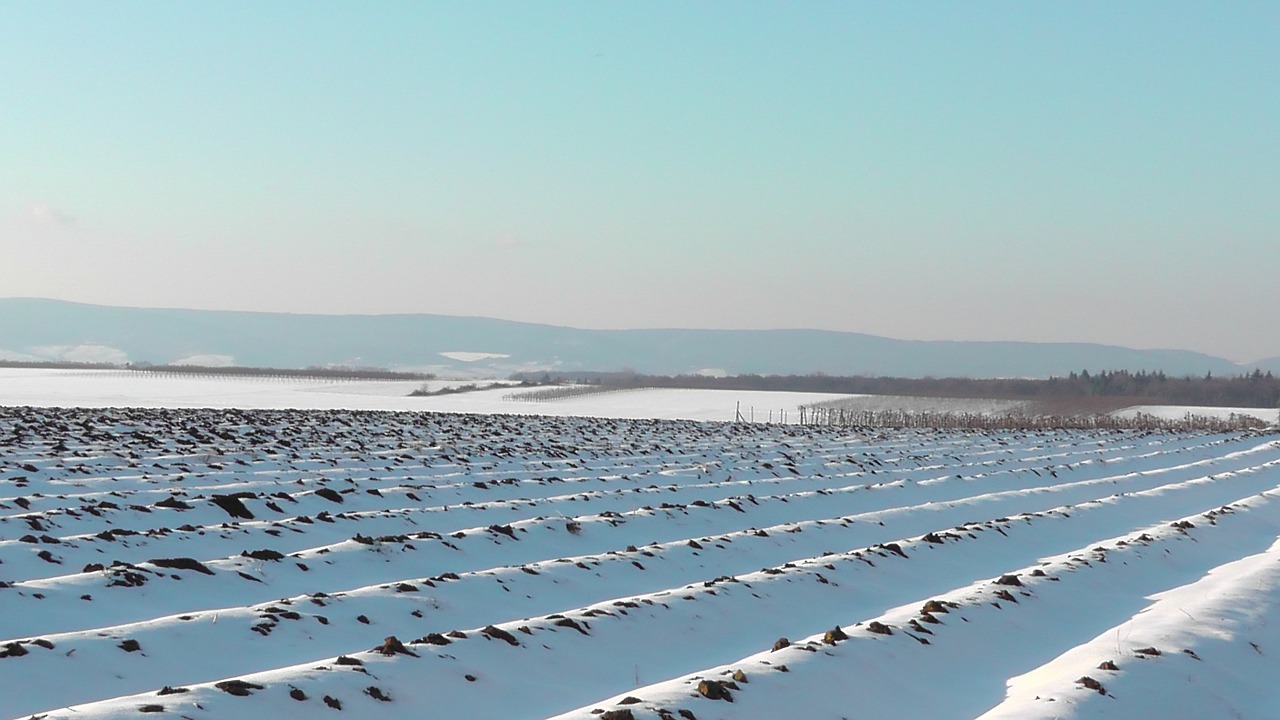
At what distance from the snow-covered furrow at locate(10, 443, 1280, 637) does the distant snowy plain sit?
4 centimetres

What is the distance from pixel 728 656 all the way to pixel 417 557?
441 centimetres

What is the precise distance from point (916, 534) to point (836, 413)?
60.7m

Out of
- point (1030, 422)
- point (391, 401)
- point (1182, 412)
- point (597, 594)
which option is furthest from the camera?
point (1182, 412)

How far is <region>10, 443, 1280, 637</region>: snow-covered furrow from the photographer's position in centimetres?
953

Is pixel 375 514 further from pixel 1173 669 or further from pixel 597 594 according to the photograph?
pixel 1173 669

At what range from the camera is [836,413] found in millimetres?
77000

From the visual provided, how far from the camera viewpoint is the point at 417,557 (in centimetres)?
1257

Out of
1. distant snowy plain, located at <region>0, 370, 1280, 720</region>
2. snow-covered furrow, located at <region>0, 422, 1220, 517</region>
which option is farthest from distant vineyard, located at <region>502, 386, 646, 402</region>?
distant snowy plain, located at <region>0, 370, 1280, 720</region>

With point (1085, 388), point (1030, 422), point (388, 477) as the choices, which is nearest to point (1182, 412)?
point (1030, 422)

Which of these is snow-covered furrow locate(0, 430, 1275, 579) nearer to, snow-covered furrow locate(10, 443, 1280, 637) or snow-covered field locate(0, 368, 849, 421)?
snow-covered furrow locate(10, 443, 1280, 637)

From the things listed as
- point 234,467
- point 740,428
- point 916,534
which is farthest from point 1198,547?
point 740,428

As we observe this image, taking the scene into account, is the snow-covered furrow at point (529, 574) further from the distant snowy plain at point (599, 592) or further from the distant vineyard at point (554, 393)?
the distant vineyard at point (554, 393)

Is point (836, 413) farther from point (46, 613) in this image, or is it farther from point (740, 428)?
point (46, 613)

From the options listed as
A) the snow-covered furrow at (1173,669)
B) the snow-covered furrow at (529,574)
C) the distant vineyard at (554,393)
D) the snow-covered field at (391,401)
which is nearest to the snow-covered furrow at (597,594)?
the snow-covered furrow at (529,574)
